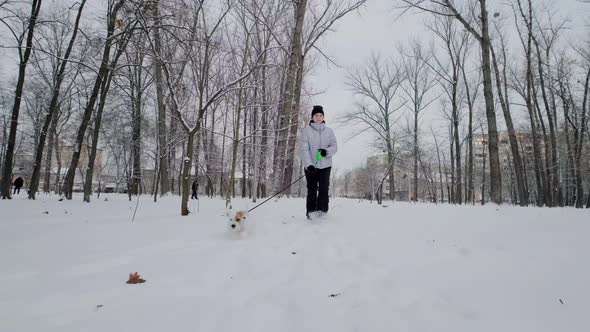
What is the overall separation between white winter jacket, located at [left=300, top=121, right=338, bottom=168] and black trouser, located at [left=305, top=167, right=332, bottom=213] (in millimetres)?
151

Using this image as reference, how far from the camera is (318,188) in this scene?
17.0 feet

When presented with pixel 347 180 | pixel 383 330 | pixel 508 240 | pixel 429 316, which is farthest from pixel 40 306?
pixel 347 180

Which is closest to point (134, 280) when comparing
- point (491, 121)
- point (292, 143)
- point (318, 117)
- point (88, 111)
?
point (318, 117)

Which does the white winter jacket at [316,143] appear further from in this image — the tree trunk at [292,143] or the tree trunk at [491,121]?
Result: the tree trunk at [491,121]

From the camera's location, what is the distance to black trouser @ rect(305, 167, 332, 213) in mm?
5090

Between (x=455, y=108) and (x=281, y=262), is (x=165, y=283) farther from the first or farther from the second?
(x=455, y=108)

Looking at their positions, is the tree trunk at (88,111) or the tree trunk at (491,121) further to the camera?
the tree trunk at (88,111)

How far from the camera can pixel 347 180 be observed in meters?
81.7

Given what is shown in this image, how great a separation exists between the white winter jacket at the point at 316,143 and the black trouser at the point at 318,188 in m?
0.15

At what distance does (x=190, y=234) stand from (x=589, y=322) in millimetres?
3749

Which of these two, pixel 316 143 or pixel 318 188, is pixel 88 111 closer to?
pixel 316 143

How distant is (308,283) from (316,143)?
354 centimetres

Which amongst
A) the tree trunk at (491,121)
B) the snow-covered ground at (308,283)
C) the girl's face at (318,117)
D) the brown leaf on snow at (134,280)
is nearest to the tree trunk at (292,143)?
the girl's face at (318,117)

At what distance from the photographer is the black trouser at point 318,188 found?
5.09 m
